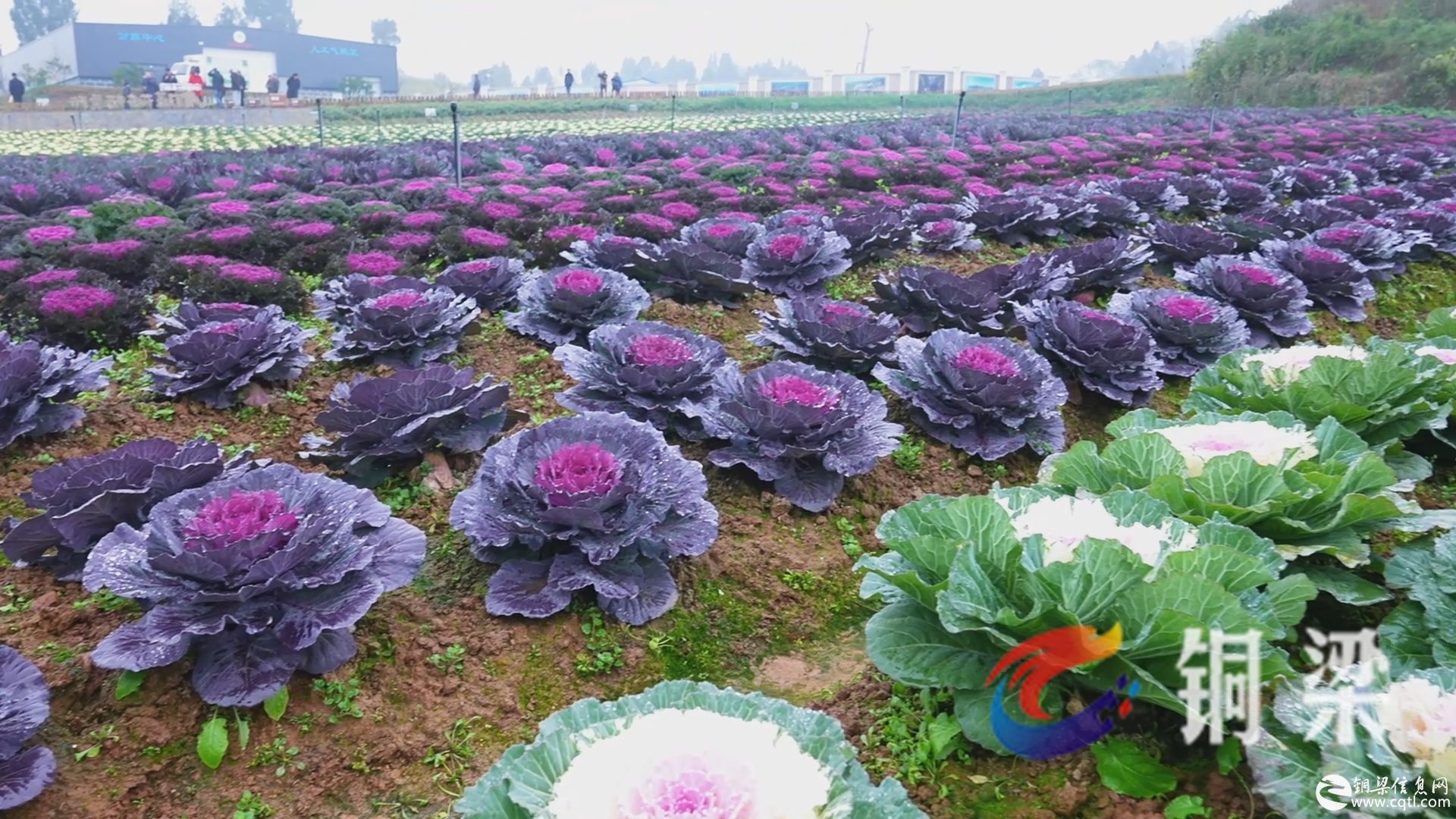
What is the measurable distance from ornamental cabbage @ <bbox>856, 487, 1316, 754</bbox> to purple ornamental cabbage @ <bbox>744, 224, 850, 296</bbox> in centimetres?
418

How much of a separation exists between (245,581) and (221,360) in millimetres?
2391

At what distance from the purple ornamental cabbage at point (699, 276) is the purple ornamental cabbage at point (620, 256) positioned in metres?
0.08

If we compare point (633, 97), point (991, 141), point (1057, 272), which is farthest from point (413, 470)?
point (633, 97)

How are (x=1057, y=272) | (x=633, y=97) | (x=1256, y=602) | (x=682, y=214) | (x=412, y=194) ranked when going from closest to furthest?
(x=1256, y=602) → (x=1057, y=272) → (x=682, y=214) → (x=412, y=194) → (x=633, y=97)

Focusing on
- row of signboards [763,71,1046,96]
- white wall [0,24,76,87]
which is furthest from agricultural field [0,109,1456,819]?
white wall [0,24,76,87]

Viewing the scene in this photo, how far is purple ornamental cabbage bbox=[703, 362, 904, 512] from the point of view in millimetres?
4000

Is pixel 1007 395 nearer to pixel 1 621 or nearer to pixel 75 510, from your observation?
pixel 75 510

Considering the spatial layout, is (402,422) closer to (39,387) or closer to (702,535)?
(702,535)

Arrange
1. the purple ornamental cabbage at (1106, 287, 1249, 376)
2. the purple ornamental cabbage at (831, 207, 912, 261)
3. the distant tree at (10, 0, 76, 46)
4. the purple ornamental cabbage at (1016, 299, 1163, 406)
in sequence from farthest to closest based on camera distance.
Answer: the distant tree at (10, 0, 76, 46) → the purple ornamental cabbage at (831, 207, 912, 261) → the purple ornamental cabbage at (1106, 287, 1249, 376) → the purple ornamental cabbage at (1016, 299, 1163, 406)

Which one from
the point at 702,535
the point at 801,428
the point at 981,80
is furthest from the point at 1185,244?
the point at 981,80

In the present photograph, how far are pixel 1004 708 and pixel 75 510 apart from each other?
3.08 meters

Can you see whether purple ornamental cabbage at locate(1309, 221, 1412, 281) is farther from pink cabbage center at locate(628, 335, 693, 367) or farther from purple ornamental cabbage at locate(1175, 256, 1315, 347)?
pink cabbage center at locate(628, 335, 693, 367)

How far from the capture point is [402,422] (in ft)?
12.5

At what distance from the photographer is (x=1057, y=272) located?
20.9 ft
